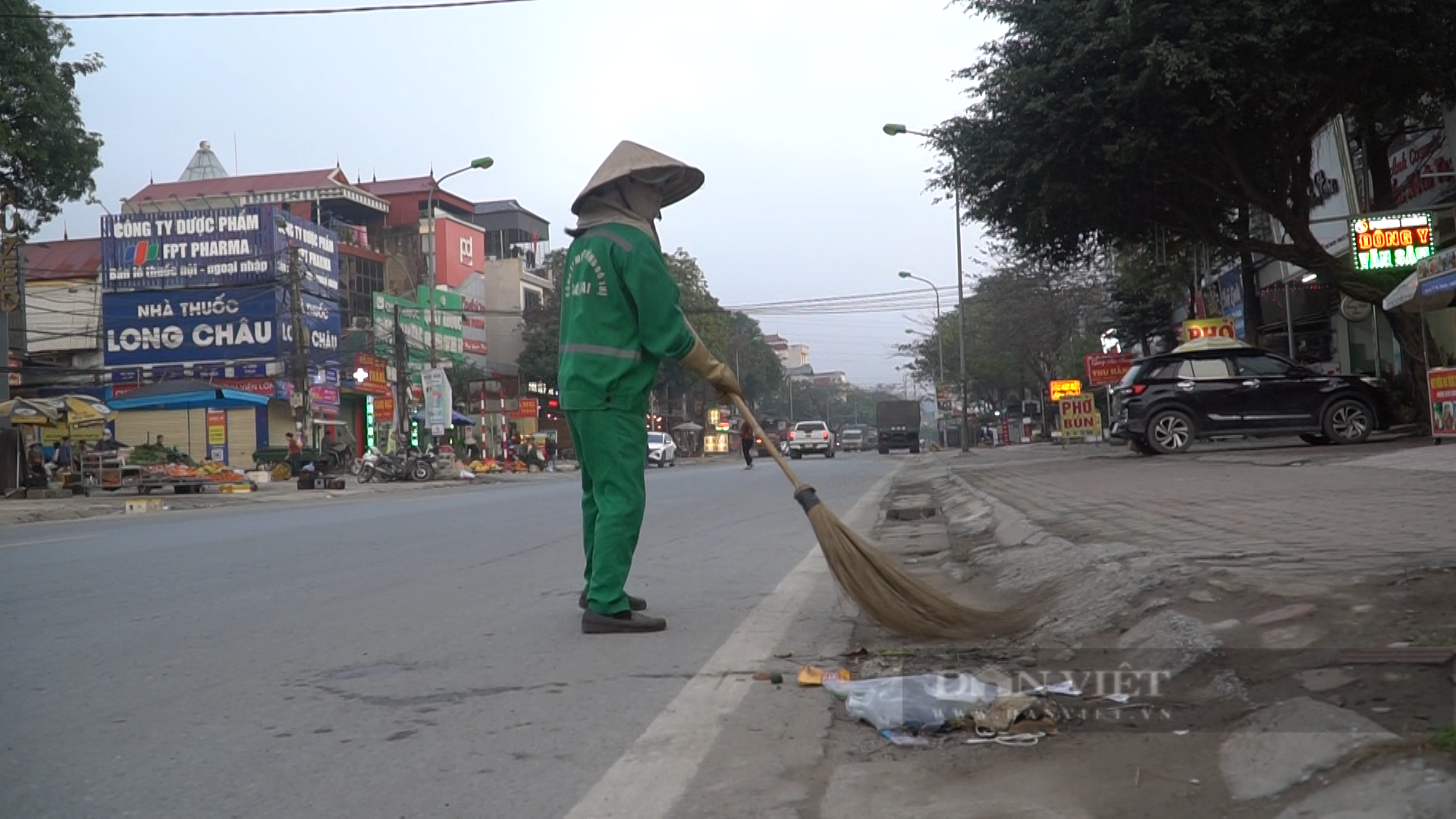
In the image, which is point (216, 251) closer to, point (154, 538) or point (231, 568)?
point (154, 538)

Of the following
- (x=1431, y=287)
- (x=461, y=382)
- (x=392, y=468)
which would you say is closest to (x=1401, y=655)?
(x=1431, y=287)

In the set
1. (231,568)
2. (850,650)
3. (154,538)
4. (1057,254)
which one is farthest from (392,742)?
(1057,254)

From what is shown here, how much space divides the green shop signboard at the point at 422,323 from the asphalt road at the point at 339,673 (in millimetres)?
36277

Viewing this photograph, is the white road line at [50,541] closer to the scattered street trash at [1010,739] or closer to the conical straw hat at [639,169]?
the conical straw hat at [639,169]

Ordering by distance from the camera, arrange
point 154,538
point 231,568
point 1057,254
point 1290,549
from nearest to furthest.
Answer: point 1290,549, point 231,568, point 154,538, point 1057,254

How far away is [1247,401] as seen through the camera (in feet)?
57.4

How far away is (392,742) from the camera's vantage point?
3357 mm

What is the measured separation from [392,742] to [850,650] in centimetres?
175

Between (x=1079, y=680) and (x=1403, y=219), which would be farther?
(x=1403, y=219)

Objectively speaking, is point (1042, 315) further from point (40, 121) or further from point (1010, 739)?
point (1010, 739)

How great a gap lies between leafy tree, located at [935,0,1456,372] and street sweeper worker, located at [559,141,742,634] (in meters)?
12.8

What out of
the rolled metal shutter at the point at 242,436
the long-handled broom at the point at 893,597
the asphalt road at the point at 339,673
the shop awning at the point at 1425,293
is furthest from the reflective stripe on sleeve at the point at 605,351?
the rolled metal shutter at the point at 242,436

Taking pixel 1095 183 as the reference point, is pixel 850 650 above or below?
below

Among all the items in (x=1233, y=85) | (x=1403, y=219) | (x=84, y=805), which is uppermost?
(x=1233, y=85)
